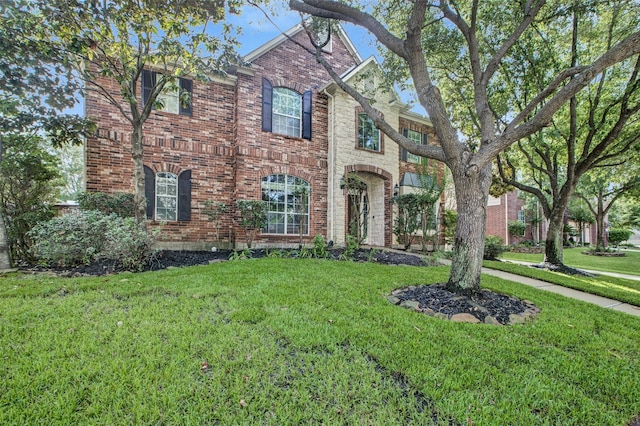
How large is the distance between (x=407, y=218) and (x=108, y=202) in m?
9.37

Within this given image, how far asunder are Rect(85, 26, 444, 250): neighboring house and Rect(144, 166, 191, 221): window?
0.03m

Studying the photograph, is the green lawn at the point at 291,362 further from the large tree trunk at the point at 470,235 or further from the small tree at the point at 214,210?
the small tree at the point at 214,210

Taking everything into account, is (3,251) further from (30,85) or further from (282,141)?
(282,141)

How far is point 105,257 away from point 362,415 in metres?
6.25

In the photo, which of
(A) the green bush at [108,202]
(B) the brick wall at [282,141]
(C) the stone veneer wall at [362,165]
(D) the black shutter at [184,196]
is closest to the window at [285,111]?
(B) the brick wall at [282,141]

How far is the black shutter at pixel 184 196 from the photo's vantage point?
8789mm

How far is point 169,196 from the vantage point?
874 centimetres

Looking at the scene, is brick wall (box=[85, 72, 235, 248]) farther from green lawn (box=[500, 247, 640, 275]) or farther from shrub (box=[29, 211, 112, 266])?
green lawn (box=[500, 247, 640, 275])

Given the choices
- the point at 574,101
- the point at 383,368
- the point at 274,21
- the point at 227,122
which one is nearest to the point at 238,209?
the point at 227,122

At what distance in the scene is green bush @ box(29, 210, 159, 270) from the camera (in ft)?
17.6

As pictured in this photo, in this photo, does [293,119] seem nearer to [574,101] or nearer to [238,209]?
[238,209]

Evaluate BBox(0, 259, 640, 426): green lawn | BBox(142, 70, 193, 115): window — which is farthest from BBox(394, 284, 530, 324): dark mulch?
BBox(142, 70, 193, 115): window

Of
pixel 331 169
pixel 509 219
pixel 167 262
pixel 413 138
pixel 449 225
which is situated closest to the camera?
pixel 167 262

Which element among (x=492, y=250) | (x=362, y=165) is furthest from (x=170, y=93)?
(x=492, y=250)
